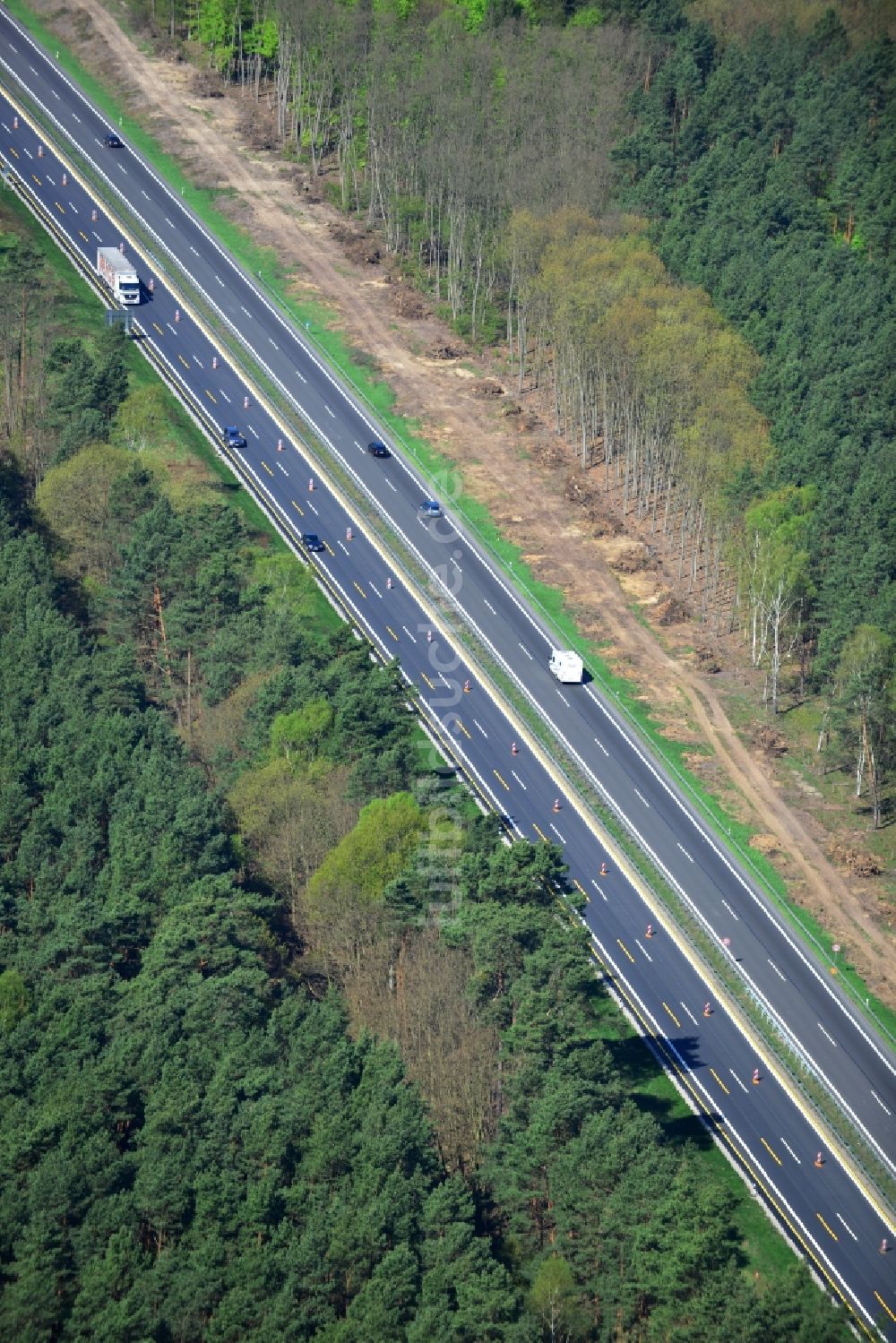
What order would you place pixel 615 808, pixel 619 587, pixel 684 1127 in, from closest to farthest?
pixel 684 1127
pixel 615 808
pixel 619 587

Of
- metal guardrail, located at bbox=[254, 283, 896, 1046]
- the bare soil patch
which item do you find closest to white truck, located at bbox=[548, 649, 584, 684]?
metal guardrail, located at bbox=[254, 283, 896, 1046]

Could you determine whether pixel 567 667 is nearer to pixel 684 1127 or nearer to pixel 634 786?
pixel 634 786

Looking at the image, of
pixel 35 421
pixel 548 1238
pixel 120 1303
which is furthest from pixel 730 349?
pixel 120 1303

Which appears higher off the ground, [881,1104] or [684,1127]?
[881,1104]

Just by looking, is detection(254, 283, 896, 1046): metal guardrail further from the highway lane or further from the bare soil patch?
the bare soil patch

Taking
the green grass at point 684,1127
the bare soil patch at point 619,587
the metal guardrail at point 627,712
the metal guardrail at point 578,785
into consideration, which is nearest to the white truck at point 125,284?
the metal guardrail at point 578,785

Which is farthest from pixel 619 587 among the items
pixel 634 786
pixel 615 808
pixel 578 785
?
pixel 615 808

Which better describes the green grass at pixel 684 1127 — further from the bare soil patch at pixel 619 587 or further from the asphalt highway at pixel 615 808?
the bare soil patch at pixel 619 587
